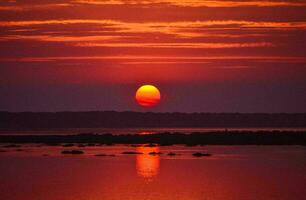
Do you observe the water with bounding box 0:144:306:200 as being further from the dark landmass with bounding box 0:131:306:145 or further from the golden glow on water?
the dark landmass with bounding box 0:131:306:145

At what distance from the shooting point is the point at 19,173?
48969 millimetres

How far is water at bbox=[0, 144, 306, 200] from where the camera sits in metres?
37.6

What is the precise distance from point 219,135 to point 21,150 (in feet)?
88.8

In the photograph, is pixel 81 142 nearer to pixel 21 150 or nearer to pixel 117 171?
pixel 21 150

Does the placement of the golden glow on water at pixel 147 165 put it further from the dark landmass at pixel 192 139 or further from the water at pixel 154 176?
the dark landmass at pixel 192 139

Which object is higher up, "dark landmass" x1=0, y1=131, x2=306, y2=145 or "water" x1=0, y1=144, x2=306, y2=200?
"dark landmass" x1=0, y1=131, x2=306, y2=145

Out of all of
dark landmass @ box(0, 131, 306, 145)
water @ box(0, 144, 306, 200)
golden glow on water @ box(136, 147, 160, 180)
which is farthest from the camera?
dark landmass @ box(0, 131, 306, 145)

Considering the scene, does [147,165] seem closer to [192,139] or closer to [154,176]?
[154,176]

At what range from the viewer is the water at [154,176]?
37625mm

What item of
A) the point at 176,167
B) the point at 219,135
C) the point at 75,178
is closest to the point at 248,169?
the point at 176,167

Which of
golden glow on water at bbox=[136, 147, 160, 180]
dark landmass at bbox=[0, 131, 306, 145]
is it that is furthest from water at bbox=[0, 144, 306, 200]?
dark landmass at bbox=[0, 131, 306, 145]

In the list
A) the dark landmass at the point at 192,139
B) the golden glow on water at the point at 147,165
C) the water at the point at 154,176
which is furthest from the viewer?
the dark landmass at the point at 192,139

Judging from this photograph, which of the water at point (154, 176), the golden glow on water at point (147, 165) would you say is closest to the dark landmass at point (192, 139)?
the water at point (154, 176)

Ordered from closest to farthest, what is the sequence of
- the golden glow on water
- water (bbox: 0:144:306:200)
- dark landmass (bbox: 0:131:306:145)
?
water (bbox: 0:144:306:200) → the golden glow on water → dark landmass (bbox: 0:131:306:145)
